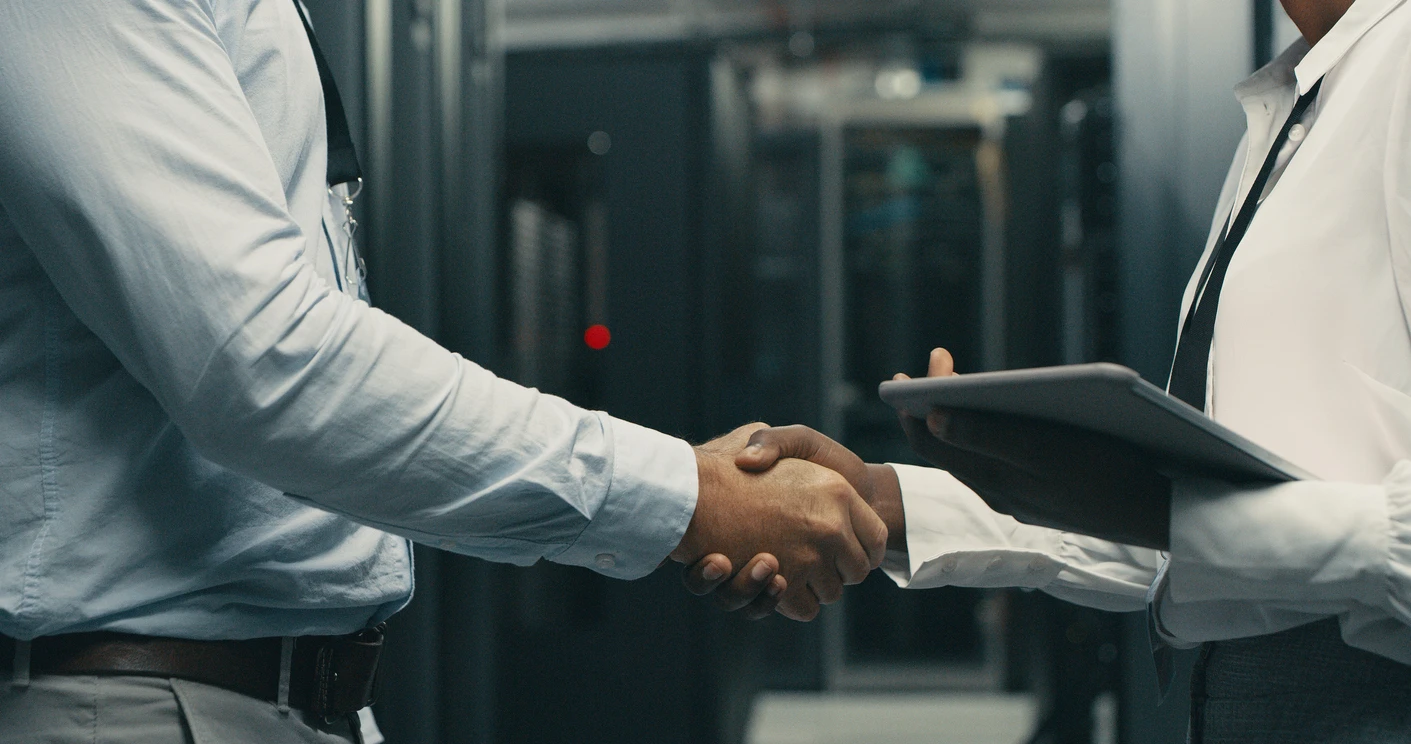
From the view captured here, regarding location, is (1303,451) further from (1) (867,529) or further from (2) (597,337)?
(2) (597,337)

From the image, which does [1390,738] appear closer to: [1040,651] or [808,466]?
[808,466]

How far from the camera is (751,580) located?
4.01ft

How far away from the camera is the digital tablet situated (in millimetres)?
754

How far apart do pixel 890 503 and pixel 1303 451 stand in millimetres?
481

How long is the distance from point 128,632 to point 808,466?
682mm

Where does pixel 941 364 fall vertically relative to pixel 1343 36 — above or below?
below

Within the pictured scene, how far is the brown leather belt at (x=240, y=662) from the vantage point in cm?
88

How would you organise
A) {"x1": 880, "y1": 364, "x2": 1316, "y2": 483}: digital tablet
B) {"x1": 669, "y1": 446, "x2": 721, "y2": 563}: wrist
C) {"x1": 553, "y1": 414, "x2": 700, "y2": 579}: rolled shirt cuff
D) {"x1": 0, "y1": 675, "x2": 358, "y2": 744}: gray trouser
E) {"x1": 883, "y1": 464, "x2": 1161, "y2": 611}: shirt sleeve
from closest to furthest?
{"x1": 880, "y1": 364, "x2": 1316, "y2": 483}: digital tablet → {"x1": 0, "y1": 675, "x2": 358, "y2": 744}: gray trouser → {"x1": 553, "y1": 414, "x2": 700, "y2": 579}: rolled shirt cuff → {"x1": 669, "y1": 446, "x2": 721, "y2": 563}: wrist → {"x1": 883, "y1": 464, "x2": 1161, "y2": 611}: shirt sleeve

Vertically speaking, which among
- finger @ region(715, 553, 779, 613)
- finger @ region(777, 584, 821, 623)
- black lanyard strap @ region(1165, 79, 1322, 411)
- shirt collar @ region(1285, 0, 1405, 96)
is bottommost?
finger @ region(777, 584, 821, 623)

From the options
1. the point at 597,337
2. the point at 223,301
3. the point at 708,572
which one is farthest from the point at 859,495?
the point at 597,337

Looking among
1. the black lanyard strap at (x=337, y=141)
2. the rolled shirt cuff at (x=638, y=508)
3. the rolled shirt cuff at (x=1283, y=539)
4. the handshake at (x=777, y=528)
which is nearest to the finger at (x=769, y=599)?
the handshake at (x=777, y=528)

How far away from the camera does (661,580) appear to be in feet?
10.7

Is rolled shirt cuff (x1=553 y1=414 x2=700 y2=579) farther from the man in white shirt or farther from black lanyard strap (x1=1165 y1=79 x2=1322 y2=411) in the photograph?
black lanyard strap (x1=1165 y1=79 x2=1322 y2=411)

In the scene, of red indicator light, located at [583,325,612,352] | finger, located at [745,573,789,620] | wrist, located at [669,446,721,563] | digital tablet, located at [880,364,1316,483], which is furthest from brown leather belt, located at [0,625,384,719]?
red indicator light, located at [583,325,612,352]
